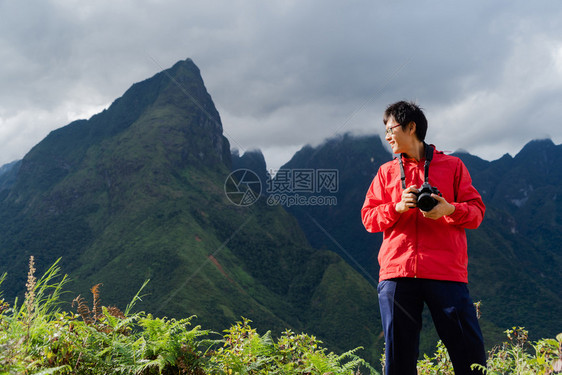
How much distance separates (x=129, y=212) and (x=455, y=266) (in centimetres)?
9959

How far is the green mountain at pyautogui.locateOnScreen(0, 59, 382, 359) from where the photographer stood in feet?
235

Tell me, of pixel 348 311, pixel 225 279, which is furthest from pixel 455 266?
pixel 348 311

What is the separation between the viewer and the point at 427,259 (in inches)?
88.5

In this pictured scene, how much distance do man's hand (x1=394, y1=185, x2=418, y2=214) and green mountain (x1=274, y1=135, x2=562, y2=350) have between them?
232 feet

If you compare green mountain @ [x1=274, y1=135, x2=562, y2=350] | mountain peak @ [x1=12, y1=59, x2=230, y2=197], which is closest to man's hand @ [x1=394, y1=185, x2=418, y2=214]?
green mountain @ [x1=274, y1=135, x2=562, y2=350]

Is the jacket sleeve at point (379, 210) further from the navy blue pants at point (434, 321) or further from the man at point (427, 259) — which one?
the navy blue pants at point (434, 321)

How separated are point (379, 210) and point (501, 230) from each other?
150 m

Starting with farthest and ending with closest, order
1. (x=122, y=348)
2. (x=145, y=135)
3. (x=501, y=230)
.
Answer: (x=501, y=230) < (x=145, y=135) < (x=122, y=348)

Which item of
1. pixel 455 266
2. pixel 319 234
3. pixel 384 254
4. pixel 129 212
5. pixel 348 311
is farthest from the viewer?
pixel 319 234

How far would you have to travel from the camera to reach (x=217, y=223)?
316ft

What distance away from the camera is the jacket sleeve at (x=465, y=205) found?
224 centimetres

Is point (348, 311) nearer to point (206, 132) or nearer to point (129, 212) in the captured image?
point (129, 212)

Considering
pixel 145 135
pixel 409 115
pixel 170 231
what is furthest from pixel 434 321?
pixel 145 135

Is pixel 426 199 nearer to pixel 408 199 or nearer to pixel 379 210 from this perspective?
pixel 408 199
